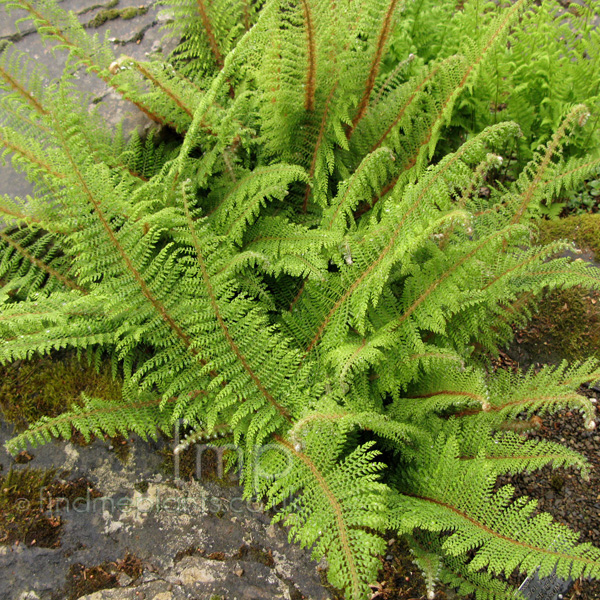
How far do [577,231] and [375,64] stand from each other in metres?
1.98

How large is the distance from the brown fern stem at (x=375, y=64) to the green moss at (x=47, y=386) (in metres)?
2.21

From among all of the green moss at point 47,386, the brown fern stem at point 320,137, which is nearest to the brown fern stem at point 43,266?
the green moss at point 47,386

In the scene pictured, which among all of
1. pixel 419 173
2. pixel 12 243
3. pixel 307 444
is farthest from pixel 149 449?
pixel 419 173

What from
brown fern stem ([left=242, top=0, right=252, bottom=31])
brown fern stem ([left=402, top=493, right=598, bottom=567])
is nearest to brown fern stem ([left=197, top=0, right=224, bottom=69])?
brown fern stem ([left=242, top=0, right=252, bottom=31])

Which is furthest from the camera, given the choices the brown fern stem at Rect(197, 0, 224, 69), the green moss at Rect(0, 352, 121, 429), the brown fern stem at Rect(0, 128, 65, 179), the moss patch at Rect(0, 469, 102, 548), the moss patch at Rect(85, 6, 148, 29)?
the moss patch at Rect(85, 6, 148, 29)

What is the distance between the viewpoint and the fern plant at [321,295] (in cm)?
217

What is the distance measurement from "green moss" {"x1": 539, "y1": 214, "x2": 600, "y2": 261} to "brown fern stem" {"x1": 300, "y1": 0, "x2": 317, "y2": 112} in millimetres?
2014

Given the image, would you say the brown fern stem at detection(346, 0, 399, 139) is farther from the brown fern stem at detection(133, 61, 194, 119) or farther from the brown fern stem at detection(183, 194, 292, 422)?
the brown fern stem at detection(183, 194, 292, 422)

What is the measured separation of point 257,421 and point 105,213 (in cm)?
124

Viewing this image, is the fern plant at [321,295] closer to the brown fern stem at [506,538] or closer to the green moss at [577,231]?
the brown fern stem at [506,538]

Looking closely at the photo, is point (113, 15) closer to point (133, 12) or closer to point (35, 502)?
point (133, 12)

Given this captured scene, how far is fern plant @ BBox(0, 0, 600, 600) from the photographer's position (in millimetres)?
2168

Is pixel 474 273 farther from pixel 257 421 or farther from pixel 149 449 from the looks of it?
pixel 149 449

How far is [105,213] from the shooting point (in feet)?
7.53
